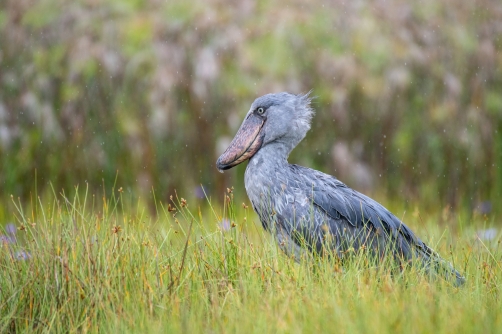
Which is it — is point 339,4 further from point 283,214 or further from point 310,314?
point 310,314

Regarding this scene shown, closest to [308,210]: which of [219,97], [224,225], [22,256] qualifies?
[224,225]

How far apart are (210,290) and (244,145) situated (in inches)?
42.3

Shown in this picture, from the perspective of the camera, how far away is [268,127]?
14.0 ft

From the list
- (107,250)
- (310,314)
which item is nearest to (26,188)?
(107,250)

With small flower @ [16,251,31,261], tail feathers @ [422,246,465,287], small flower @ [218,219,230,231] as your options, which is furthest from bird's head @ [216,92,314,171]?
small flower @ [16,251,31,261]

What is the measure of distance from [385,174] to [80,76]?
108 inches

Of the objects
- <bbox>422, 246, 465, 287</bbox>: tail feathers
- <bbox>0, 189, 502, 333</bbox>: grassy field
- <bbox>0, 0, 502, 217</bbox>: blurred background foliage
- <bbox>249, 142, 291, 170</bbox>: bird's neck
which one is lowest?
<bbox>0, 189, 502, 333</bbox>: grassy field

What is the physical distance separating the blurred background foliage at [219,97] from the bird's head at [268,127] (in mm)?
2282

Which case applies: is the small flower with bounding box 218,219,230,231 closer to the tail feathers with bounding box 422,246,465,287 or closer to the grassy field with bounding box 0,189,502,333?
the grassy field with bounding box 0,189,502,333

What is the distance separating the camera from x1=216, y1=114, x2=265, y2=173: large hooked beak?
165 inches

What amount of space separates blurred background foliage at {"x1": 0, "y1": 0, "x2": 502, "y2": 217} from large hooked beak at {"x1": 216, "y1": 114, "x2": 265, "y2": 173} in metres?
2.31

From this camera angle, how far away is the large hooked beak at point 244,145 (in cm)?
419

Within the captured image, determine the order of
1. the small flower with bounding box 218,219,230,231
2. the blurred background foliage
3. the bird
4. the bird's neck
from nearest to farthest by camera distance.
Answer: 1. the small flower with bounding box 218,219,230,231
2. the bird
3. the bird's neck
4. the blurred background foliage

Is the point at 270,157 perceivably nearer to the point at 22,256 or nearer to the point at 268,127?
the point at 268,127
